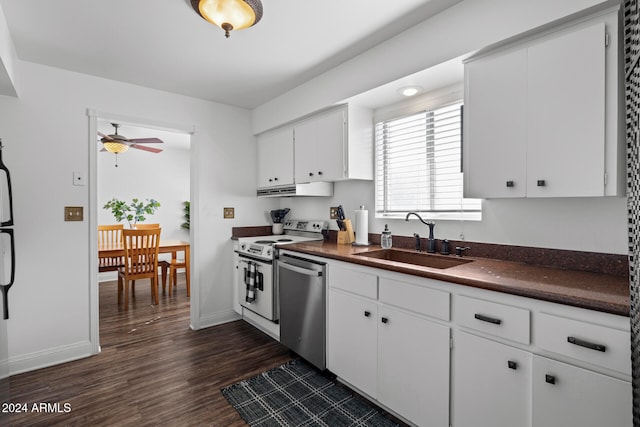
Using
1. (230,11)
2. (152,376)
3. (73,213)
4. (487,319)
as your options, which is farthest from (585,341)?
(73,213)

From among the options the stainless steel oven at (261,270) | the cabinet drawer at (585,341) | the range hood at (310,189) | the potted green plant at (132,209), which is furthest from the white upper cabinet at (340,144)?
the potted green plant at (132,209)

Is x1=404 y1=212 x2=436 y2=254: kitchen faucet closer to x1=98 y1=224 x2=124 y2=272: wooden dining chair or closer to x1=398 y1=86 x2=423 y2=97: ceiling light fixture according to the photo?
x1=398 y1=86 x2=423 y2=97: ceiling light fixture

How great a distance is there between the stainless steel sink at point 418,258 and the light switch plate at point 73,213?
242 cm

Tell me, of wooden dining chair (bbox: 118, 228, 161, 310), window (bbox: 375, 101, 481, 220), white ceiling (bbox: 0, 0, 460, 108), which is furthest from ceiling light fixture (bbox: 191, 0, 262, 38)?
wooden dining chair (bbox: 118, 228, 161, 310)

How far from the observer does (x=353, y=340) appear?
2.12 m

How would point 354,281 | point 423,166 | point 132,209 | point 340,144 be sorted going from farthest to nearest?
point 132,209 → point 340,144 → point 423,166 → point 354,281

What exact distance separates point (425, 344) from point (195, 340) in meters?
2.31

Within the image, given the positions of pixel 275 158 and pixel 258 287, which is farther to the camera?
pixel 275 158

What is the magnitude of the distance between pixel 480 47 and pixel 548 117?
539 mm

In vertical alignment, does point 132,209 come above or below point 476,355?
above

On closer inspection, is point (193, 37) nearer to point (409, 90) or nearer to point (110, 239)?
point (409, 90)

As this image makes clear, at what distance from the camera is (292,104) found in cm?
319

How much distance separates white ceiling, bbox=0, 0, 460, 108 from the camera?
1885 millimetres

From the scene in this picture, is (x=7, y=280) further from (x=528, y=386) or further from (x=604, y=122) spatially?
(x=604, y=122)
